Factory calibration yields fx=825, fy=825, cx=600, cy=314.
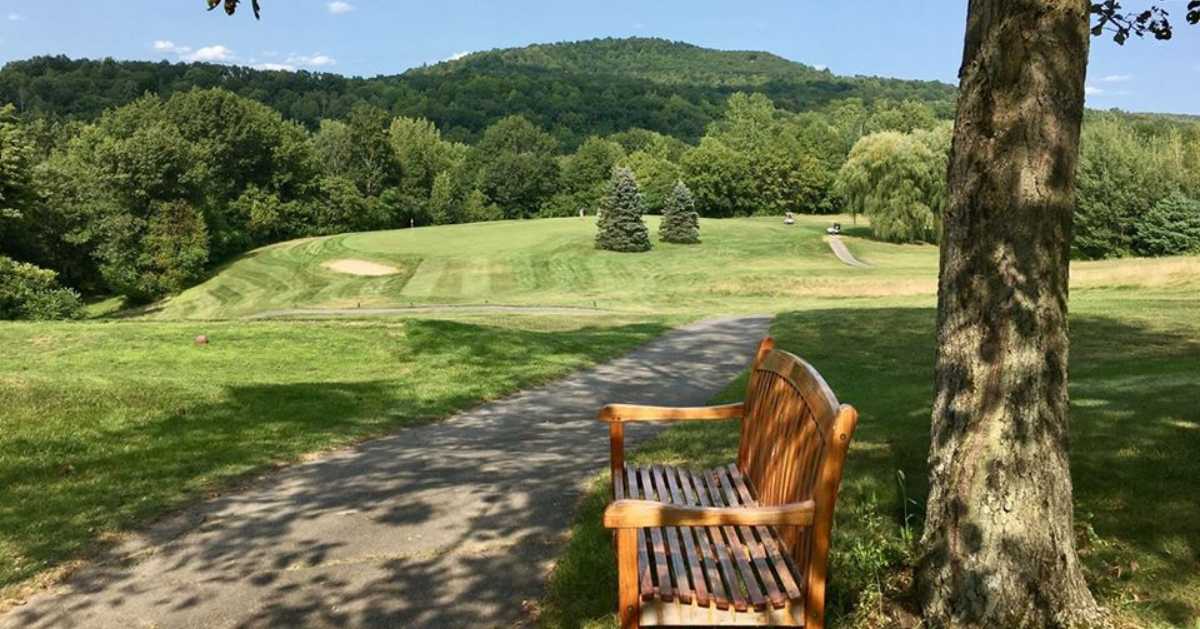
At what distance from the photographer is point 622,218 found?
5916 cm

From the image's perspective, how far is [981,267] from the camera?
12.1 feet

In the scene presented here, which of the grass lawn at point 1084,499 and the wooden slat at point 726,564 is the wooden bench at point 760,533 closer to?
the wooden slat at point 726,564

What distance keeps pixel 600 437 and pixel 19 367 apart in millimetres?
10568

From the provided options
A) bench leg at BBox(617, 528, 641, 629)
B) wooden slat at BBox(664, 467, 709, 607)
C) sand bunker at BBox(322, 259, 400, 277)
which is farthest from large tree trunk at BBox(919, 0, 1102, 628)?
Result: sand bunker at BBox(322, 259, 400, 277)

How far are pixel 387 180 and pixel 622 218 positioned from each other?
155ft

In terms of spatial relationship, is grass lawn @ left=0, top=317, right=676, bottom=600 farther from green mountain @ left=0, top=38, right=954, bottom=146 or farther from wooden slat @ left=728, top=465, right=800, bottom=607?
green mountain @ left=0, top=38, right=954, bottom=146

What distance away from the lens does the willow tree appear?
3.54m

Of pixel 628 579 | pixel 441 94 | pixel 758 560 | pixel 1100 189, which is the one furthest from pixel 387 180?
pixel 628 579

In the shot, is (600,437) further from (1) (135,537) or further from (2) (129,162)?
(2) (129,162)

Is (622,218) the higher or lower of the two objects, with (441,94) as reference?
lower

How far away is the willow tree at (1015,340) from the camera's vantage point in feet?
11.6

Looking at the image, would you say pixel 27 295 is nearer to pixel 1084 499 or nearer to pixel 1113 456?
pixel 1113 456

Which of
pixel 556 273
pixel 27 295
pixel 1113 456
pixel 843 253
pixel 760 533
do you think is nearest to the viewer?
pixel 760 533

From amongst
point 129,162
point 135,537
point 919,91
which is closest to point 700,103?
point 919,91
